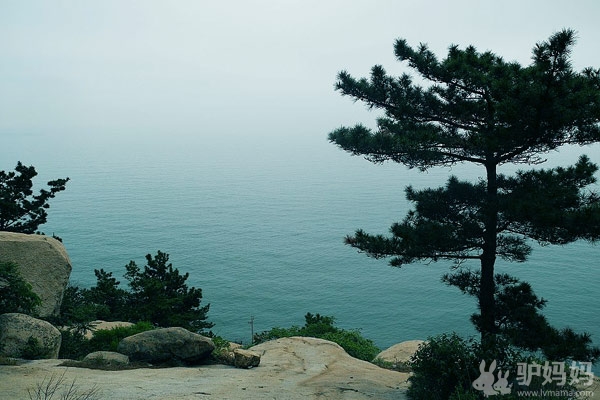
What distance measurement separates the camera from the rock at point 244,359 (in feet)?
45.8

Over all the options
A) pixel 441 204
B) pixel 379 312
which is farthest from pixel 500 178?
pixel 379 312

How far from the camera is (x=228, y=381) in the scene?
1151 cm

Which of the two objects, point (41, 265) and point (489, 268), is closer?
point (489, 268)

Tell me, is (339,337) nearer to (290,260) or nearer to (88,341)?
(88,341)

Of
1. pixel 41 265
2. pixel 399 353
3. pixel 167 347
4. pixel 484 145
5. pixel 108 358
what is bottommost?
pixel 399 353

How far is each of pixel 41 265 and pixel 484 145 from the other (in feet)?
49.3

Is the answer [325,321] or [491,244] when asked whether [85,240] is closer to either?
[325,321]

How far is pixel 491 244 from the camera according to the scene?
12.5 m

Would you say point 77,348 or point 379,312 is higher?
point 77,348

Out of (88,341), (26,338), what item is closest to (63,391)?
(26,338)

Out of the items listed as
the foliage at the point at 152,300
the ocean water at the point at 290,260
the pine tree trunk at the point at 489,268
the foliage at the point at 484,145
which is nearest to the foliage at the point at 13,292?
the foliage at the point at 152,300

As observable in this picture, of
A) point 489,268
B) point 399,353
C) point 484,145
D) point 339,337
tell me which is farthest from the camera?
point 339,337

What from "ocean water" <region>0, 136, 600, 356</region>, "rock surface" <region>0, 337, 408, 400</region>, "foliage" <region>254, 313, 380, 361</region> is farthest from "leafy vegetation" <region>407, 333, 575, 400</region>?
"ocean water" <region>0, 136, 600, 356</region>

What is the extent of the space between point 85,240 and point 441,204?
88.8 meters
